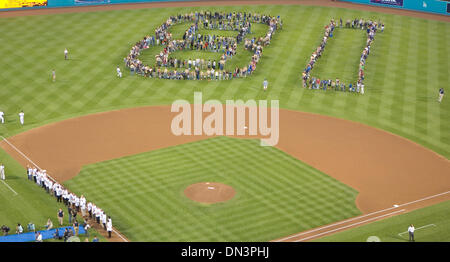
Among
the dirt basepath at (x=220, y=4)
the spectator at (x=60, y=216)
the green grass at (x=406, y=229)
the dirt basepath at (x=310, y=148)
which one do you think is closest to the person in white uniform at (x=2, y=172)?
the dirt basepath at (x=310, y=148)

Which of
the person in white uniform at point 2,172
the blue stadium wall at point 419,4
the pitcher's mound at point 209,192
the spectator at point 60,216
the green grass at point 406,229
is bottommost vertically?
the green grass at point 406,229

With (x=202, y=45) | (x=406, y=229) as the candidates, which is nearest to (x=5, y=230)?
(x=406, y=229)

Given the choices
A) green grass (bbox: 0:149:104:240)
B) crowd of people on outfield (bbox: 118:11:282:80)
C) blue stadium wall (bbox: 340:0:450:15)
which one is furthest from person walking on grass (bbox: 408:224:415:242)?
blue stadium wall (bbox: 340:0:450:15)

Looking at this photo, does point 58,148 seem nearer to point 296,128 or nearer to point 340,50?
point 296,128

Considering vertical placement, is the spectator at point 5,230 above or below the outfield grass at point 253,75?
below

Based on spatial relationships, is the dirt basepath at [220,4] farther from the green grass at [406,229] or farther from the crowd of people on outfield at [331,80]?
the green grass at [406,229]

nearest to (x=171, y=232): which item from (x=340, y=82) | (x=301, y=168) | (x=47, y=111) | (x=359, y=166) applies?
(x=301, y=168)

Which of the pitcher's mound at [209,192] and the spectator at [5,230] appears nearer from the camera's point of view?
the spectator at [5,230]
